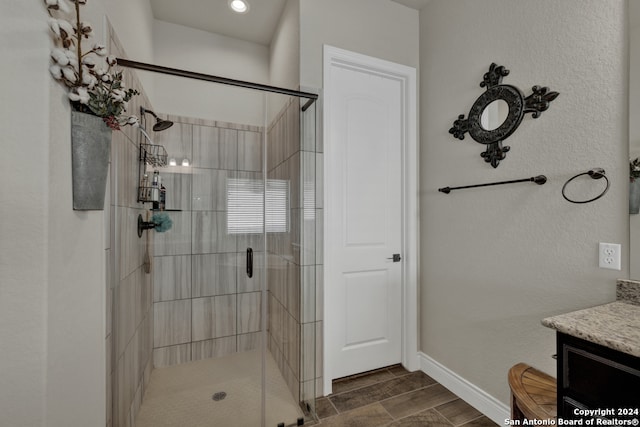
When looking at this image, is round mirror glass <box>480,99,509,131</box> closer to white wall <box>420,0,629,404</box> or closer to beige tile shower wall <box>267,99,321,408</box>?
white wall <box>420,0,629,404</box>

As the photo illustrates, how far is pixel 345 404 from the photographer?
1.85 meters

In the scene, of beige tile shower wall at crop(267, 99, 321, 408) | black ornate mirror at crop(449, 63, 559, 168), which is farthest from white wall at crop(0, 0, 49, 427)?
black ornate mirror at crop(449, 63, 559, 168)

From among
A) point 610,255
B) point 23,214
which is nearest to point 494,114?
point 610,255

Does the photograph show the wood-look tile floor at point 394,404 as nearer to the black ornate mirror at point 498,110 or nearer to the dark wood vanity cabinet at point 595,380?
the dark wood vanity cabinet at point 595,380

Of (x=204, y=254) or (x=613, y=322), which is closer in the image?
(x=613, y=322)

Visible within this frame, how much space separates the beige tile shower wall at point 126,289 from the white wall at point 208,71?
0.65 feet

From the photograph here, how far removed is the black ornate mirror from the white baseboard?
4.86 ft

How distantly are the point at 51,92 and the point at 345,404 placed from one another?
220 centimetres

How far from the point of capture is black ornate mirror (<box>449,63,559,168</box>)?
152 centimetres

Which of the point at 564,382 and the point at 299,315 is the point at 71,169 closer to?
the point at 299,315

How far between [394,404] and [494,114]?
6.62 ft

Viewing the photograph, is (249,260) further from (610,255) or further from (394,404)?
(610,255)

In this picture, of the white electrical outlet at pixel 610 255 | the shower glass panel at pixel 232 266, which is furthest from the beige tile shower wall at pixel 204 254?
the white electrical outlet at pixel 610 255

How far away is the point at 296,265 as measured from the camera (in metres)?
1.85
